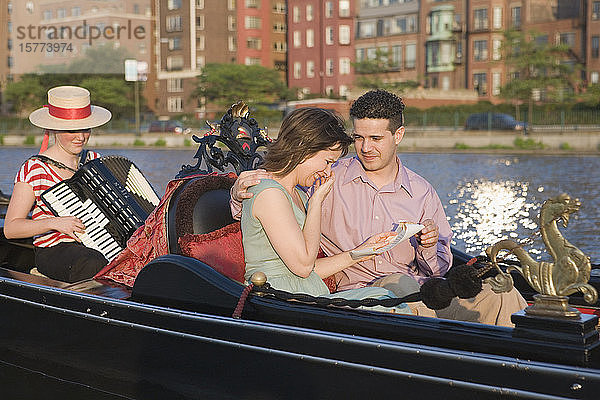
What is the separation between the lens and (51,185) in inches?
203

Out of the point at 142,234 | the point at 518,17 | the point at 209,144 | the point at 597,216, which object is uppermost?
the point at 518,17

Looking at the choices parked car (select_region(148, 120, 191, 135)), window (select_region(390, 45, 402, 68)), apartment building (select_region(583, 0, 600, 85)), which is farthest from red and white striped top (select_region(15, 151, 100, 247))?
window (select_region(390, 45, 402, 68))

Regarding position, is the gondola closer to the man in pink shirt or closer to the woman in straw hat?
the woman in straw hat

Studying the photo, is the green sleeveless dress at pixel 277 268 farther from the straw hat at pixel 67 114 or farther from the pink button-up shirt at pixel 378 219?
the straw hat at pixel 67 114

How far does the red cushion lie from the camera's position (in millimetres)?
4176

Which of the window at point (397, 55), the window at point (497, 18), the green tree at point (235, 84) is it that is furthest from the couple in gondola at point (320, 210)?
the window at point (397, 55)

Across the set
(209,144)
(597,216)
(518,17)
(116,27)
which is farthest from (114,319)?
(116,27)

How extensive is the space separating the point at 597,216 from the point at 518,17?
49471mm

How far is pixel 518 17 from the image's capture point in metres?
59.2

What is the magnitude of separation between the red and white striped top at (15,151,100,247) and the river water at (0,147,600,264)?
277 cm

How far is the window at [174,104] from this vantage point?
74625 mm

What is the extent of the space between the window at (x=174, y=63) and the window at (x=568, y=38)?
33.5m

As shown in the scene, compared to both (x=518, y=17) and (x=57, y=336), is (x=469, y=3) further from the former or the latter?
(x=57, y=336)

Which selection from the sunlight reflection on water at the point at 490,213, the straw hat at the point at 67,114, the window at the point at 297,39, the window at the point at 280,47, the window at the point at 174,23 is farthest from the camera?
the window at the point at 174,23
